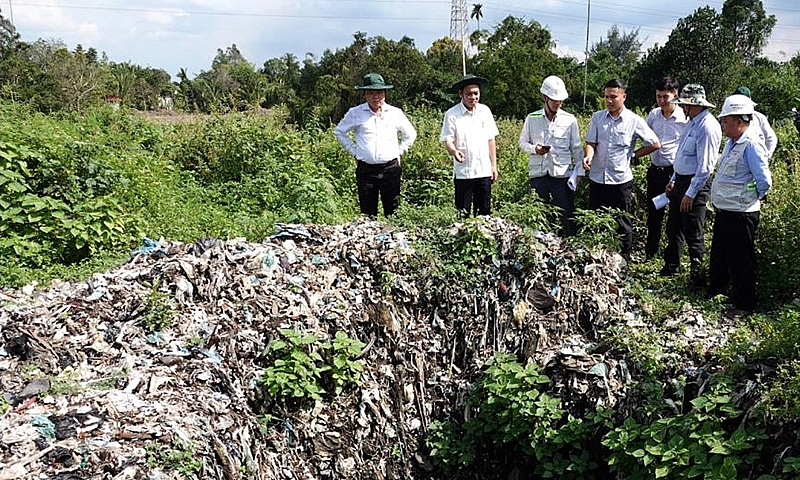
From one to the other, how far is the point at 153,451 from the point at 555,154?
4.13m

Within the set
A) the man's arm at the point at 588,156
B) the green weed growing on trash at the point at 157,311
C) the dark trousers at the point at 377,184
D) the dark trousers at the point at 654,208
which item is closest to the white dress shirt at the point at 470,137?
the dark trousers at the point at 377,184

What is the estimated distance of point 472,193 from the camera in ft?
18.7

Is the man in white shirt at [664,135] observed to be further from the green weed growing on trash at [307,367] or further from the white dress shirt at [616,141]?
the green weed growing on trash at [307,367]

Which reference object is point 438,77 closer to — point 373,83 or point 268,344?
point 373,83

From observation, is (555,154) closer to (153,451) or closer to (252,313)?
(252,313)

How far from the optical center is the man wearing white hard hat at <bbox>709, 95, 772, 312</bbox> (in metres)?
4.29

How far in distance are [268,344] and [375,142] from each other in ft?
8.61

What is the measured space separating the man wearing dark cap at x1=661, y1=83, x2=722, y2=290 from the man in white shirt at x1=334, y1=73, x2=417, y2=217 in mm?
2461

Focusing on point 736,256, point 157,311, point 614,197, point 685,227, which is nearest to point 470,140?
point 614,197

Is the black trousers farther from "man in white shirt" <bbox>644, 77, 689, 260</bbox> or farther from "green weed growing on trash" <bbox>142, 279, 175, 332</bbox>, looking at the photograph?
"green weed growing on trash" <bbox>142, 279, 175, 332</bbox>

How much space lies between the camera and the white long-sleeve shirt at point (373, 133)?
5.75 metres

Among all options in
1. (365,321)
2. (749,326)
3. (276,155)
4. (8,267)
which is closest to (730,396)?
(749,326)

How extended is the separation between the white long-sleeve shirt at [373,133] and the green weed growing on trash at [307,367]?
2.38 m

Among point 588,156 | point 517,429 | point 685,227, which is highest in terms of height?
point 588,156
